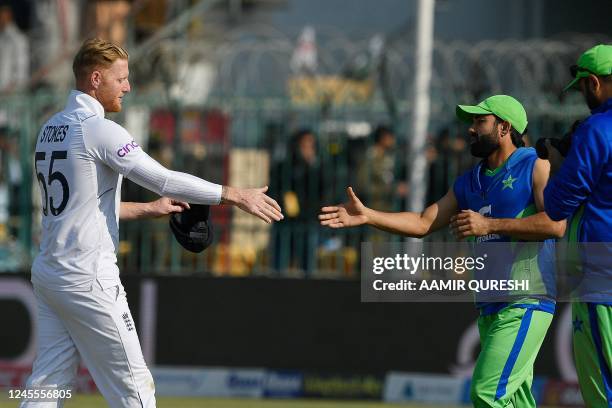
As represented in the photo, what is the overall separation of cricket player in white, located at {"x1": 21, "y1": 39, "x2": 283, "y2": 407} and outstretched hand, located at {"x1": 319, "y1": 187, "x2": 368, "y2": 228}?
2.71 ft

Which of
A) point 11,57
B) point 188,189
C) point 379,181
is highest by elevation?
point 11,57

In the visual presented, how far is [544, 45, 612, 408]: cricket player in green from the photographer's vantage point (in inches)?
250

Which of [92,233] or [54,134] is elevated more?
[54,134]

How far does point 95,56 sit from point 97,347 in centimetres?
145

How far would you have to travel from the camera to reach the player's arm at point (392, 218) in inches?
288

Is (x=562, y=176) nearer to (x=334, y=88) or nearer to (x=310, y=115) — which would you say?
(x=310, y=115)

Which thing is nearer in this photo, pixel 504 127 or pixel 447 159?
pixel 504 127

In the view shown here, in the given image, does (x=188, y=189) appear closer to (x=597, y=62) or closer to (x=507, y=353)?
(x=507, y=353)

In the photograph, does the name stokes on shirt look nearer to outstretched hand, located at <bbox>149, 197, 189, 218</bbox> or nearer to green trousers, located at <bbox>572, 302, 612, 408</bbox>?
outstretched hand, located at <bbox>149, 197, 189, 218</bbox>

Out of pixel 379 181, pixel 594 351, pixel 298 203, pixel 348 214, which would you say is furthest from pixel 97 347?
pixel 379 181

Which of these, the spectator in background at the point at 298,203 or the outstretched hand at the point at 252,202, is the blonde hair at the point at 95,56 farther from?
the spectator in background at the point at 298,203

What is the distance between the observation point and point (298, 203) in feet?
39.2

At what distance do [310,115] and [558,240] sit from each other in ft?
16.2

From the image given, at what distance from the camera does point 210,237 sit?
700 cm
